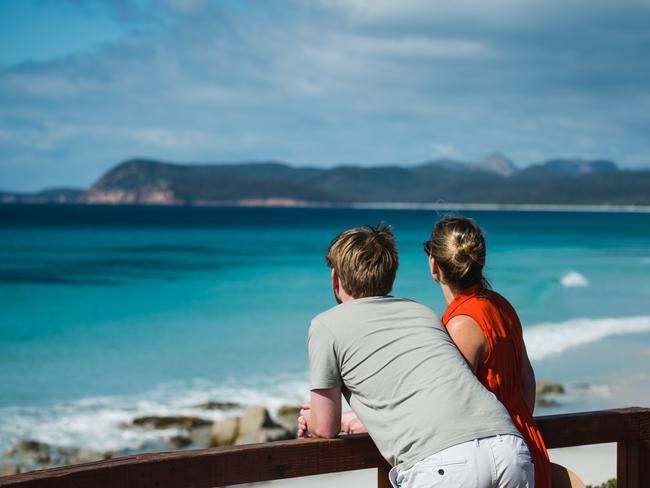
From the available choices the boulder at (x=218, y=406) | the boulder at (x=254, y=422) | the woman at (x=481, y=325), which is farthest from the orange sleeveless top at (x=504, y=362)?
the boulder at (x=218, y=406)

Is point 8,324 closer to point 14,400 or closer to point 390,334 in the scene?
point 14,400

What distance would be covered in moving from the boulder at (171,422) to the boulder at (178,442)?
1.33ft

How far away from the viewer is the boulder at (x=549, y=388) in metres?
12.3

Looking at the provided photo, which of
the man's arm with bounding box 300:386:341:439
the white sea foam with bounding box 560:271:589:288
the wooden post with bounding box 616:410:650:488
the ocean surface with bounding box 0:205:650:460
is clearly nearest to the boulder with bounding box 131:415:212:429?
the ocean surface with bounding box 0:205:650:460

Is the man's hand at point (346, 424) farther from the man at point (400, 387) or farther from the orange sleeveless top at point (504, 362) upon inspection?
the orange sleeveless top at point (504, 362)

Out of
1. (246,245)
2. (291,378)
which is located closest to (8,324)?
(291,378)

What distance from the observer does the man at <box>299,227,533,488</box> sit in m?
2.19

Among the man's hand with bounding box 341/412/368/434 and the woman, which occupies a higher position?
the woman

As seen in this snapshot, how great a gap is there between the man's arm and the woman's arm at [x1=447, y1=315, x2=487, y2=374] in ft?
1.31

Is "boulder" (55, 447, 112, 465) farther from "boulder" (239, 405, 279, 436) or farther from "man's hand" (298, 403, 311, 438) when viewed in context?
"man's hand" (298, 403, 311, 438)

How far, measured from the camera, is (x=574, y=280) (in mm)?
31219

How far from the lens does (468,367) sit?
2.33m

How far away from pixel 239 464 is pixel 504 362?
0.86 m

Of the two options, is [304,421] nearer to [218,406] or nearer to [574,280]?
[218,406]
